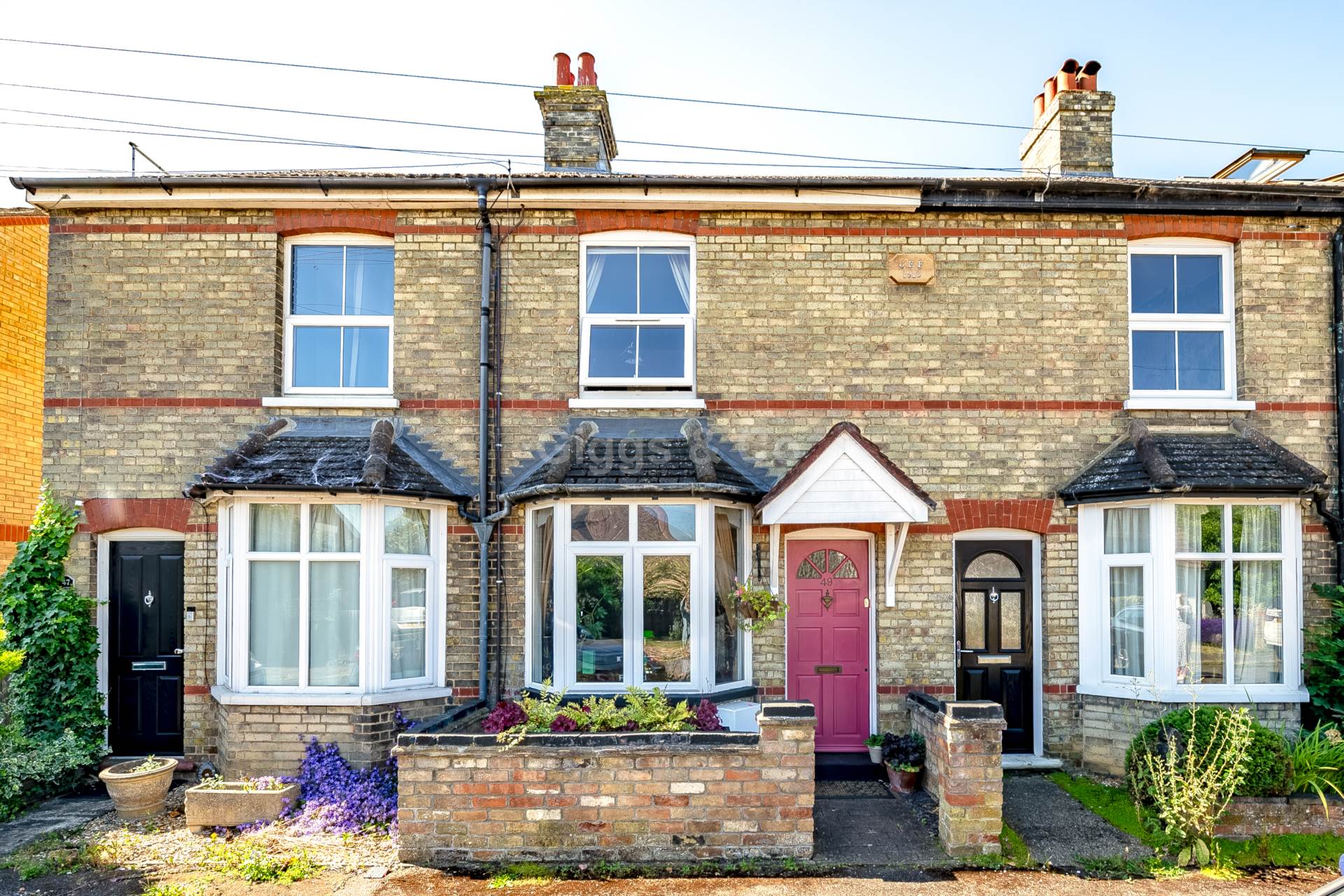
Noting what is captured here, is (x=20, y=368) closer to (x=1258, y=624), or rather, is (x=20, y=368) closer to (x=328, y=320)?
(x=328, y=320)

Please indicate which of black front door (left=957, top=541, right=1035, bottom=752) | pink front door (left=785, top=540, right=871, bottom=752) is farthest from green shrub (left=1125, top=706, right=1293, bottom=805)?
pink front door (left=785, top=540, right=871, bottom=752)

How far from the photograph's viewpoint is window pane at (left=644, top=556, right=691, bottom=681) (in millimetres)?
7902

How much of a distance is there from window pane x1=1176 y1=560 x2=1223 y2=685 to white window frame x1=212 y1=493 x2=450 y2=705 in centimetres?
741

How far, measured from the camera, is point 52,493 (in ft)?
27.4

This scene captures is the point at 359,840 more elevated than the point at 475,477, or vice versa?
the point at 475,477

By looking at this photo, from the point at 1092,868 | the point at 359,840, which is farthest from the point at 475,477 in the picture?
the point at 1092,868

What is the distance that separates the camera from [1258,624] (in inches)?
324

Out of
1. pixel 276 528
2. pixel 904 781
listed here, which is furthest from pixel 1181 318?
pixel 276 528

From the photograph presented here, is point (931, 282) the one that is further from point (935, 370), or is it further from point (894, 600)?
point (894, 600)

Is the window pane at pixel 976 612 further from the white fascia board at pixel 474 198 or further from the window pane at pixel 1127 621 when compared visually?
the white fascia board at pixel 474 198

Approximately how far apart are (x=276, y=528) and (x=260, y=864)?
118 inches

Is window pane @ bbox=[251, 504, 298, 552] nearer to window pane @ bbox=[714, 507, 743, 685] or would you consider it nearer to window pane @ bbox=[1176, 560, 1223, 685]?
window pane @ bbox=[714, 507, 743, 685]

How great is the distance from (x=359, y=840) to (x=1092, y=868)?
18.3ft

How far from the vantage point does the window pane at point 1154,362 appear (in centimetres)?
884
